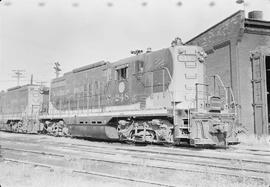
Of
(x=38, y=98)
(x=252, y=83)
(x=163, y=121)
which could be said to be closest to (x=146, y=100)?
(x=163, y=121)

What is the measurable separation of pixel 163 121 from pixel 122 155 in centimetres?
244

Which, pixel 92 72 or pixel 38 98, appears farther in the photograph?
pixel 38 98

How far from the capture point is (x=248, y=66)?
18.0m

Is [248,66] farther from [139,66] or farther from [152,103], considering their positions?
[152,103]

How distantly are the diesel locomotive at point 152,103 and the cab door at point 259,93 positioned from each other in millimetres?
5254

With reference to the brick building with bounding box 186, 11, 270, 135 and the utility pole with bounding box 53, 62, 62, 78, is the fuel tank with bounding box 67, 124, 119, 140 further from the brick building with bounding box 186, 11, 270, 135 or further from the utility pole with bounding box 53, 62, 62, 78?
the utility pole with bounding box 53, 62, 62, 78

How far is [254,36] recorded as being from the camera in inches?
715

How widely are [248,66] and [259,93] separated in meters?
1.70

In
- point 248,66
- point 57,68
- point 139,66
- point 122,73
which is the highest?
point 57,68

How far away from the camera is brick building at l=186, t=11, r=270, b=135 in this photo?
1745cm

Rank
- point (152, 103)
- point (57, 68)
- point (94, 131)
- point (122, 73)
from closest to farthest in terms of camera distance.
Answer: point (152, 103) → point (122, 73) → point (94, 131) → point (57, 68)

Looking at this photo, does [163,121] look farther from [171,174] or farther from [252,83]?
[252,83]

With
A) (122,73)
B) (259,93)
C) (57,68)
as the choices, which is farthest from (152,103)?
(57,68)

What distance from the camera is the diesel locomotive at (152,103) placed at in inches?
414
